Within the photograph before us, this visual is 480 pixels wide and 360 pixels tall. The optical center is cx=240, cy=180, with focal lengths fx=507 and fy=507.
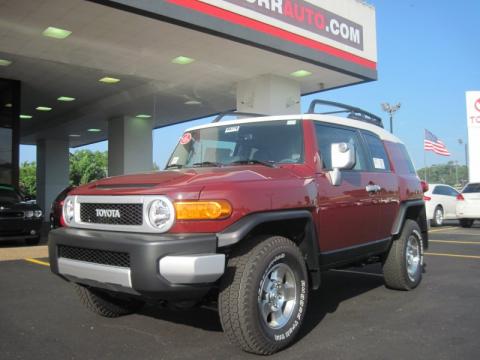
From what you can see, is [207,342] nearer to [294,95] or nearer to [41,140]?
[294,95]

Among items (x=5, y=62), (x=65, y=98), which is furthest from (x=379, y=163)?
(x=65, y=98)

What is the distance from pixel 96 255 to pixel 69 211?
29.0 inches

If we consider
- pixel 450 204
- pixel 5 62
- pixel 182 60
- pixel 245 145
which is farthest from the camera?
pixel 450 204

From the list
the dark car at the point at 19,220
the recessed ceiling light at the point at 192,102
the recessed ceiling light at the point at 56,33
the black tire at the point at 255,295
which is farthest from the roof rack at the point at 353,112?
the recessed ceiling light at the point at 192,102

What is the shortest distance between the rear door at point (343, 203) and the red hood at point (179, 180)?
493 millimetres

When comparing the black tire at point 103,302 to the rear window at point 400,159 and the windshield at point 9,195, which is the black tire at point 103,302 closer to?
the rear window at point 400,159

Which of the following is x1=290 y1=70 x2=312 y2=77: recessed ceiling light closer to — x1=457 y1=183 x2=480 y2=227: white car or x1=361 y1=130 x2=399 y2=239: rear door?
Result: x1=457 y1=183 x2=480 y2=227: white car

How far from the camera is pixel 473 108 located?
2594 cm

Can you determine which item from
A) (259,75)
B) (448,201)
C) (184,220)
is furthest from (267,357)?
(448,201)

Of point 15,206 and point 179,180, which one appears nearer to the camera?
point 179,180

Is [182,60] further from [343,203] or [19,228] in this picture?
[343,203]

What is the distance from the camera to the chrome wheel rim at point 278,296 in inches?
154

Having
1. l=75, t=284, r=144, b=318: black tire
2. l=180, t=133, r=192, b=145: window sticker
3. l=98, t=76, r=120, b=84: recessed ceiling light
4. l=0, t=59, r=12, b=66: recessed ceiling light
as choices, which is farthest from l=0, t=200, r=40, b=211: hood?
l=75, t=284, r=144, b=318: black tire

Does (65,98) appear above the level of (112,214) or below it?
above
